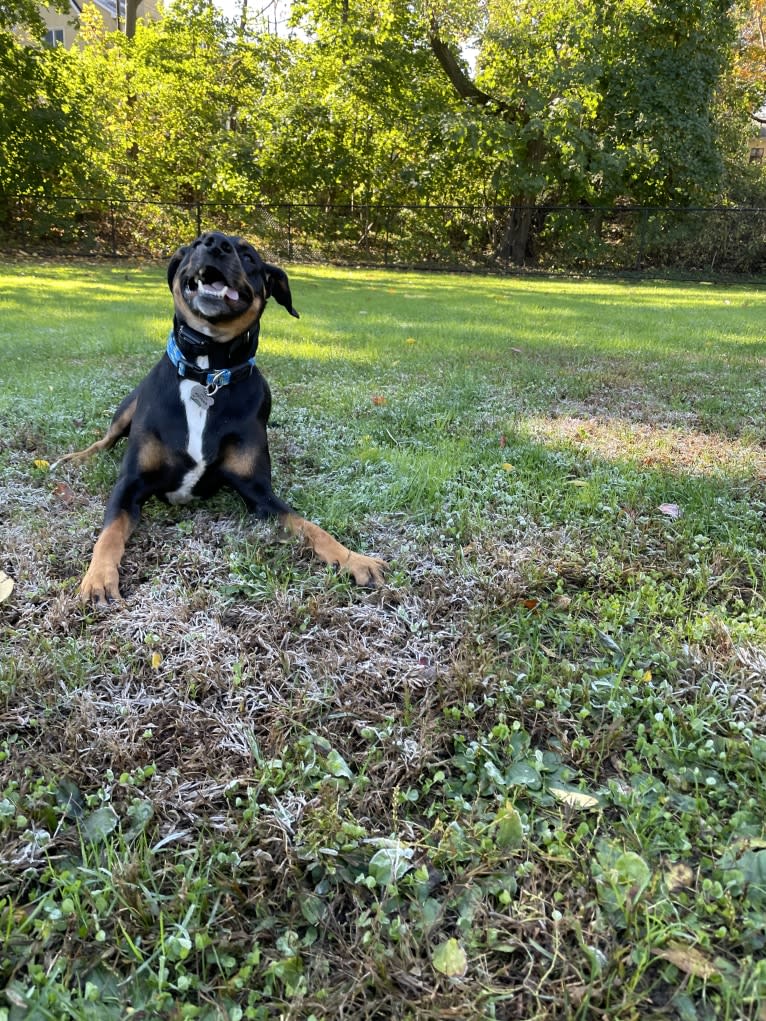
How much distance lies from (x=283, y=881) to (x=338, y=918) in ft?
0.46

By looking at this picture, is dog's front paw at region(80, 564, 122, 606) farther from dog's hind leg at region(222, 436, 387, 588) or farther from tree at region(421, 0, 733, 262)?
tree at region(421, 0, 733, 262)

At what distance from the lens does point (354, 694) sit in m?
1.94

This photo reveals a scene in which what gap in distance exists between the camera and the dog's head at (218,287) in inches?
116

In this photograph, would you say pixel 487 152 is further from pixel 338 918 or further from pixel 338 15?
pixel 338 918

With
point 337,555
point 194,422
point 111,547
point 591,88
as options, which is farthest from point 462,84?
point 111,547

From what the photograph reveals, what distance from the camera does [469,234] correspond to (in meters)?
21.2

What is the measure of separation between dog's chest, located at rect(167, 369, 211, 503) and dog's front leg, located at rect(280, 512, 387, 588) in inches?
19.8

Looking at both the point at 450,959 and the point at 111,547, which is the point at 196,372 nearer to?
the point at 111,547

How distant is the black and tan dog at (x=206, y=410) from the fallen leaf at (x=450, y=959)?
175 cm

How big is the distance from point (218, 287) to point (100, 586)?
1.50 metres

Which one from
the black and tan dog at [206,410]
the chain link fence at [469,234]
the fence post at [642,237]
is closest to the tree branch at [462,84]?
the chain link fence at [469,234]

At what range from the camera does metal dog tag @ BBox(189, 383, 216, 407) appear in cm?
298

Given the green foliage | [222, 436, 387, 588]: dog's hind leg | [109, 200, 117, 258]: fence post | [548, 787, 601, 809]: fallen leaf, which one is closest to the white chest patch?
[222, 436, 387, 588]: dog's hind leg

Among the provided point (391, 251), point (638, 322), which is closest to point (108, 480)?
point (638, 322)
